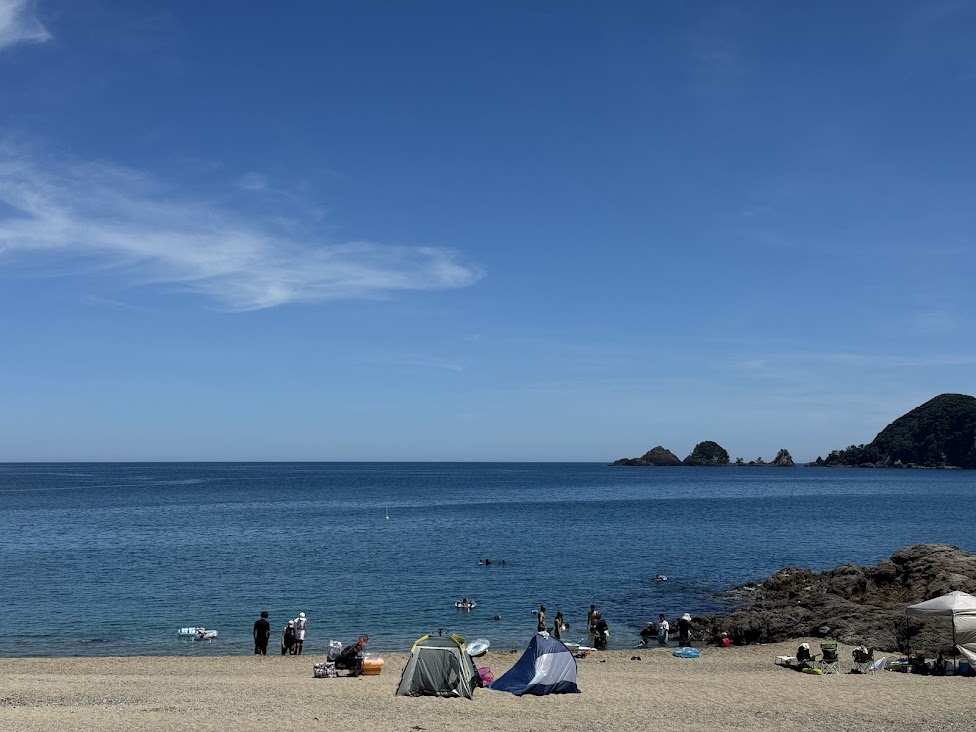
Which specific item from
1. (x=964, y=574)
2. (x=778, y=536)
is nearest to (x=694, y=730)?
(x=964, y=574)

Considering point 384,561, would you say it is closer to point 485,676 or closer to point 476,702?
point 485,676

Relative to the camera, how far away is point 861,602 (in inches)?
1505

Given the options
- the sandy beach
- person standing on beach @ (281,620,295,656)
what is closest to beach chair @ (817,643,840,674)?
the sandy beach

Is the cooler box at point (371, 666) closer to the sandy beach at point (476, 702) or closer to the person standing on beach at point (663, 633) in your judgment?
the sandy beach at point (476, 702)

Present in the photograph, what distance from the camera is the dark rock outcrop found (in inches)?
1113

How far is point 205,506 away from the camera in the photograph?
109 meters

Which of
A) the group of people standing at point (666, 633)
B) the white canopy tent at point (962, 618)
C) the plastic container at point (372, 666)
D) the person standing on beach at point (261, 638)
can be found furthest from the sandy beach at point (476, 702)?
the group of people standing at point (666, 633)

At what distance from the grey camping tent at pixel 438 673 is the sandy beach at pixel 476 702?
468 millimetres

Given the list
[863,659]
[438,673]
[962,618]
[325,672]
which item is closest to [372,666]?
[325,672]

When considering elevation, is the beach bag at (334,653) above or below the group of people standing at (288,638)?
above

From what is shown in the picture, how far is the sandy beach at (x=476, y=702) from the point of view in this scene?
1762cm

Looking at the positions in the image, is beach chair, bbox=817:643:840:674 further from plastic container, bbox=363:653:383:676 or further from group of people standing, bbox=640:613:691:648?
plastic container, bbox=363:653:383:676

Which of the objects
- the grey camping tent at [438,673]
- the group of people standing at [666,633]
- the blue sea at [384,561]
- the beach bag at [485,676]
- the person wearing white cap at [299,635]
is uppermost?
the grey camping tent at [438,673]

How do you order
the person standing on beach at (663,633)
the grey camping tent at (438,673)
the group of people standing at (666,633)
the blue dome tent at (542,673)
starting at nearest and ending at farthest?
the grey camping tent at (438,673)
the blue dome tent at (542,673)
the group of people standing at (666,633)
the person standing on beach at (663,633)
